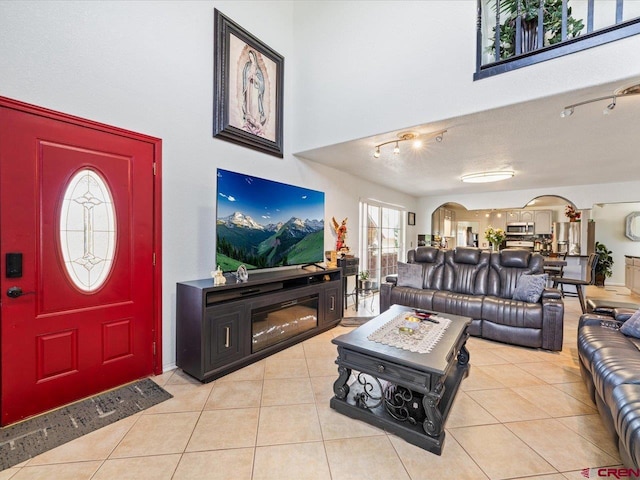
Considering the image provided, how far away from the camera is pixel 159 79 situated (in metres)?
2.49

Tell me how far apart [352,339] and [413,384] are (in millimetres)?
476

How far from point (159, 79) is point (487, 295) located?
14.7ft

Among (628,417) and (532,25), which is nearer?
(628,417)

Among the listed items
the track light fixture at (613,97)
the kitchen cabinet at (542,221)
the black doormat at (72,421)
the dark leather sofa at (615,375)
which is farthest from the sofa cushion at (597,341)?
the kitchen cabinet at (542,221)

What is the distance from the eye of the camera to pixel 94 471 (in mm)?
1471

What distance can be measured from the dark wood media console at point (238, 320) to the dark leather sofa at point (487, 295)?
1.56 m

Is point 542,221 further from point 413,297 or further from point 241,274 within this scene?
point 241,274

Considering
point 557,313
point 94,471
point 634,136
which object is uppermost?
point 634,136

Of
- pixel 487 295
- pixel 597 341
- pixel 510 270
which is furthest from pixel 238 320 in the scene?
pixel 510 270

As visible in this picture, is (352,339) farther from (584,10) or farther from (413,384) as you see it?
(584,10)

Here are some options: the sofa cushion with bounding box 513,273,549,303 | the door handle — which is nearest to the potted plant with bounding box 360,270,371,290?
the sofa cushion with bounding box 513,273,549,303

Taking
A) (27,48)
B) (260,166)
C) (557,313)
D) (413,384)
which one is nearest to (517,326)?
(557,313)

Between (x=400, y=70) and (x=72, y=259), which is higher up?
(x=400, y=70)

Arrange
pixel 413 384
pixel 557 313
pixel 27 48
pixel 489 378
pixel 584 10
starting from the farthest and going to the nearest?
pixel 557 313 < pixel 584 10 < pixel 489 378 < pixel 27 48 < pixel 413 384
